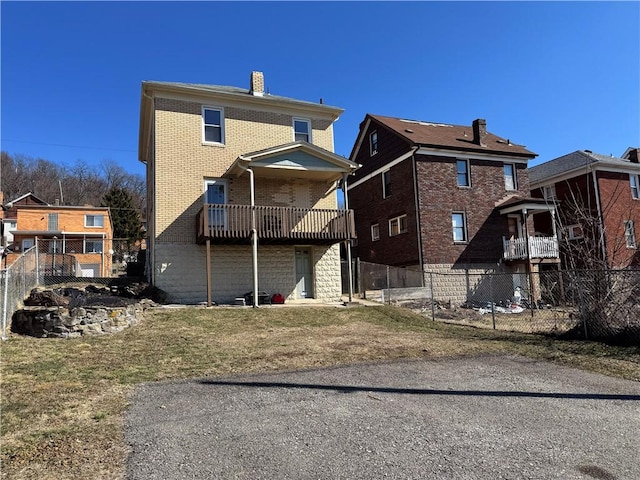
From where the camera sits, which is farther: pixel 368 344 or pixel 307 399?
pixel 368 344

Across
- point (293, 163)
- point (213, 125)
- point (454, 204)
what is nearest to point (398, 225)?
point (454, 204)

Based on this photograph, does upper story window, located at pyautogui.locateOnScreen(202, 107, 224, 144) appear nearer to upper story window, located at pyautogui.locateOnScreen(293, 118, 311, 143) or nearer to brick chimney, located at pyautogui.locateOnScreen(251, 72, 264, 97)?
brick chimney, located at pyautogui.locateOnScreen(251, 72, 264, 97)

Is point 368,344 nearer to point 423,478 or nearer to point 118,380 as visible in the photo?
point 118,380

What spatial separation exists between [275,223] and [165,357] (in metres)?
8.83

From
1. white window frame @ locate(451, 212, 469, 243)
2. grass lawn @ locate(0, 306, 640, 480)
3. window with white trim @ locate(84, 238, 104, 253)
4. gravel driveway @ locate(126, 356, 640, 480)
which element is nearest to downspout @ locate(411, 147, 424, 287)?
white window frame @ locate(451, 212, 469, 243)

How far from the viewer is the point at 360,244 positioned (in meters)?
28.2

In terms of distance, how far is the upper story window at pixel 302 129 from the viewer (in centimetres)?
1884

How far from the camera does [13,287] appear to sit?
986cm

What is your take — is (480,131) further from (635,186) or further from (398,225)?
(635,186)

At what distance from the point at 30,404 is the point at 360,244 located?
23.8 meters

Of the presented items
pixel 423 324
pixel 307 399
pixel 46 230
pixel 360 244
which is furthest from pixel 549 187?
pixel 46 230

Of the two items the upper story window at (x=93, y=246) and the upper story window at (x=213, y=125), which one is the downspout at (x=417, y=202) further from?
the upper story window at (x=93, y=246)

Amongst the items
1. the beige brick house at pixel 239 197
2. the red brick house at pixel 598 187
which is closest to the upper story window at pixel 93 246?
the beige brick house at pixel 239 197

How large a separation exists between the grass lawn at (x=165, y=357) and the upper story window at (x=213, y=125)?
23.2ft
